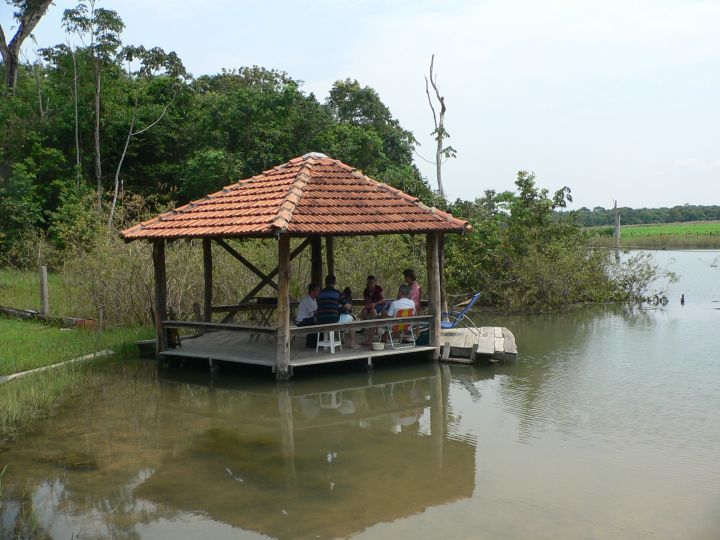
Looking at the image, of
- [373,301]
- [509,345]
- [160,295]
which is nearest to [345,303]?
[373,301]

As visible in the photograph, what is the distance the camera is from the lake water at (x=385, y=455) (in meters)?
6.12

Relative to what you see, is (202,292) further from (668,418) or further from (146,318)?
(668,418)

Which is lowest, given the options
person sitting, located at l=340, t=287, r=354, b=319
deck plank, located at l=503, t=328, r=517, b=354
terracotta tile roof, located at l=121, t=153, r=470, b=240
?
deck plank, located at l=503, t=328, r=517, b=354

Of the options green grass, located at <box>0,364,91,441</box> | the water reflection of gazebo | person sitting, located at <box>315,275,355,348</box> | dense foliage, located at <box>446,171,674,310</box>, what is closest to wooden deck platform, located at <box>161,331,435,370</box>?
person sitting, located at <box>315,275,355,348</box>

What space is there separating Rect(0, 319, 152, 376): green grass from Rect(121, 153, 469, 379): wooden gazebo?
142cm

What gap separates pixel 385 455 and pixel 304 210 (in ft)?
15.8

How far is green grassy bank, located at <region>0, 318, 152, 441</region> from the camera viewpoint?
30.8 ft

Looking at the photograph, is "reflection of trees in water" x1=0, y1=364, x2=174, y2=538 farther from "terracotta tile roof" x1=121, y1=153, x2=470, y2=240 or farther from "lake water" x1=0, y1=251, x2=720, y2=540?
"terracotta tile roof" x1=121, y1=153, x2=470, y2=240

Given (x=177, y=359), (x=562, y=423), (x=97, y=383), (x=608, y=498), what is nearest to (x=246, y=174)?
(x=177, y=359)

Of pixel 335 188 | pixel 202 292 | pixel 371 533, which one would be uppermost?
pixel 335 188

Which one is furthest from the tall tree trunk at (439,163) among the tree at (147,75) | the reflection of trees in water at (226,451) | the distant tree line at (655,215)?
the distant tree line at (655,215)

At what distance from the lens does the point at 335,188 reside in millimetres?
12852

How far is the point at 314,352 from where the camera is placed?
40.6 ft

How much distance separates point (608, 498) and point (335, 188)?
7.61 m
